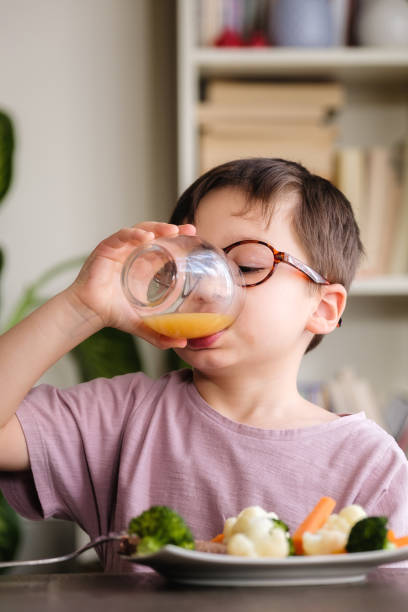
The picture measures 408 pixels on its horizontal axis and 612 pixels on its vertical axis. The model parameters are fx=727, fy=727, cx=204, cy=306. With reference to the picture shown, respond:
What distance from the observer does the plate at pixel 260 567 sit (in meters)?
0.54

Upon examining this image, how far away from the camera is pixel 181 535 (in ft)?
1.90

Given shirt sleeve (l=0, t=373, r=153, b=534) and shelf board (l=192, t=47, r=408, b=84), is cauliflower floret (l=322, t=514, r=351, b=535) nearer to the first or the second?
shirt sleeve (l=0, t=373, r=153, b=534)

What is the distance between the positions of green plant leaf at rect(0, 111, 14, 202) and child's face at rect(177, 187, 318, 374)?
40.8 inches

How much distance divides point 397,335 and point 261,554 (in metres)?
1.82

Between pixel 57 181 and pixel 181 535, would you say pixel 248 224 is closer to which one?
pixel 181 535

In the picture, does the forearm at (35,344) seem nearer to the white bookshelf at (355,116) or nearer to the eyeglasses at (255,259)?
the eyeglasses at (255,259)

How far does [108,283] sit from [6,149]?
1.11 meters

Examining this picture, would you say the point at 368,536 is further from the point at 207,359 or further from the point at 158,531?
the point at 207,359

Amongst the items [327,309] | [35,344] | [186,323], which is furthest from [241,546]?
[327,309]

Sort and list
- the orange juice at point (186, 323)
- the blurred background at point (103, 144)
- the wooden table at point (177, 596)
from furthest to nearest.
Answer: the blurred background at point (103, 144), the orange juice at point (186, 323), the wooden table at point (177, 596)

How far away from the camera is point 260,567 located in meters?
0.56

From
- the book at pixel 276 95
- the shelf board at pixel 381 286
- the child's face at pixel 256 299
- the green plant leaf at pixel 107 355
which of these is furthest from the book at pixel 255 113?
the child's face at pixel 256 299

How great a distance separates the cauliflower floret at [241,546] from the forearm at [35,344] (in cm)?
43

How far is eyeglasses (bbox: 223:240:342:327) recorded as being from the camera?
1.00 metres
